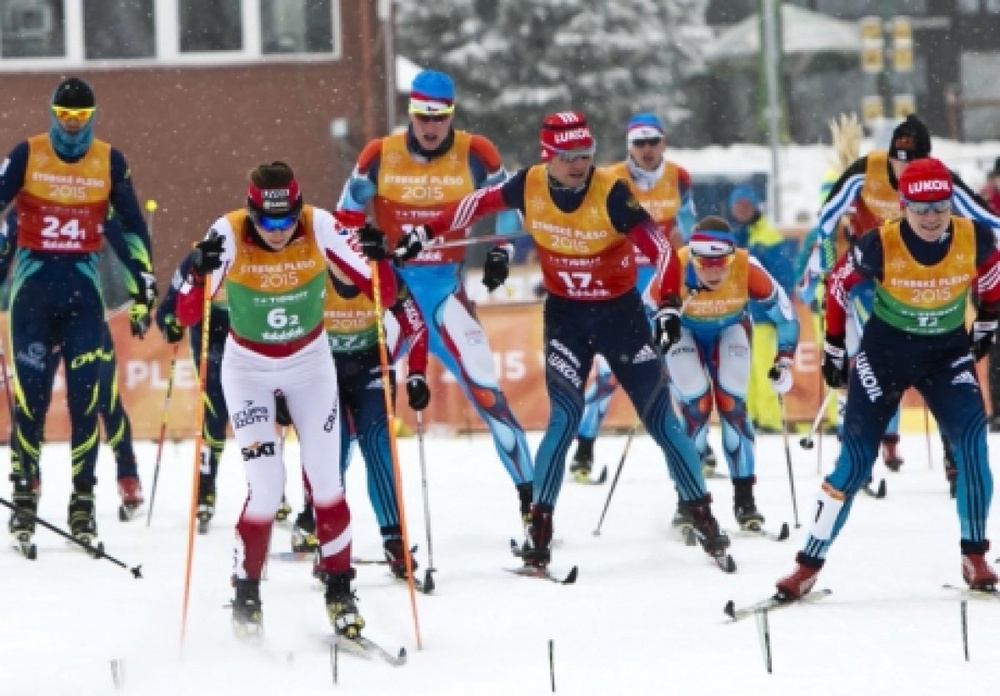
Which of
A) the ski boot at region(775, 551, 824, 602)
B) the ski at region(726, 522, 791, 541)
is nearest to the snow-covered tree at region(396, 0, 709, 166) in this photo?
the ski at region(726, 522, 791, 541)

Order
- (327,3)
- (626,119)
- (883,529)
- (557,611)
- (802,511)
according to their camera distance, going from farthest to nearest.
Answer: (626,119) → (327,3) → (802,511) → (883,529) → (557,611)

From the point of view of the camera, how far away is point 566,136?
352 inches

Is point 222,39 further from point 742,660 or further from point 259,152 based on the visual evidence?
point 742,660

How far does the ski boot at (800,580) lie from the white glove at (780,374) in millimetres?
2366

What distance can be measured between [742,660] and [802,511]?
4.39 meters

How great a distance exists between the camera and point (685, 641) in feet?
24.8

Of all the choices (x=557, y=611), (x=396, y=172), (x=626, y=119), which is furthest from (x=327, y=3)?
(x=557, y=611)

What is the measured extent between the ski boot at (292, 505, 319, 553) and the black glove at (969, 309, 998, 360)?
3.41m

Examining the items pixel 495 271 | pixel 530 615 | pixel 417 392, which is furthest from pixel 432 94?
pixel 530 615

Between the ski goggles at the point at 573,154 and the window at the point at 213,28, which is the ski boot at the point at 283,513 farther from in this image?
the window at the point at 213,28

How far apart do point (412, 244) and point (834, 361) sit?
194 centimetres

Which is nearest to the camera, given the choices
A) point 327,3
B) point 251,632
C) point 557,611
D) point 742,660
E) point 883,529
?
point 742,660

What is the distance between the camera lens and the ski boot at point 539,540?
9.29m

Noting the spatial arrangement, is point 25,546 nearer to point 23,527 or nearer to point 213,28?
point 23,527
